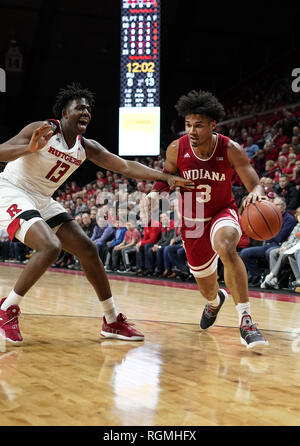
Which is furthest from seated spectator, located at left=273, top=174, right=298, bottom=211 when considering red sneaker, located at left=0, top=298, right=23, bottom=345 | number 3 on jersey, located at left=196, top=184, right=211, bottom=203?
red sneaker, located at left=0, top=298, right=23, bottom=345

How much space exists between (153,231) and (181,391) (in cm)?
794

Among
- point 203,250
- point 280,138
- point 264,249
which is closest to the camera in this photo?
point 203,250

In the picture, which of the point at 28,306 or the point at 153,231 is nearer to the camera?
the point at 28,306

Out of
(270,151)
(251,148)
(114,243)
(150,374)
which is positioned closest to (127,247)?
(114,243)

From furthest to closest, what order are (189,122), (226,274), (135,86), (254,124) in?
(254,124), (135,86), (189,122), (226,274)

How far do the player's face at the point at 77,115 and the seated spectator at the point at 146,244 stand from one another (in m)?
6.46

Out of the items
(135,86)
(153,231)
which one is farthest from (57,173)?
(135,86)

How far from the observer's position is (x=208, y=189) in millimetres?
4121

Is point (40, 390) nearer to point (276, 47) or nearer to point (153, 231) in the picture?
point (153, 231)

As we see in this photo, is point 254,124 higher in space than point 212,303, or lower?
higher

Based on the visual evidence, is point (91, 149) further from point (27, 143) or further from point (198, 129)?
point (198, 129)

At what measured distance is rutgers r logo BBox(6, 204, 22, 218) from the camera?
366cm

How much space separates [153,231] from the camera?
409 inches

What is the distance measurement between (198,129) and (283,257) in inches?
161
